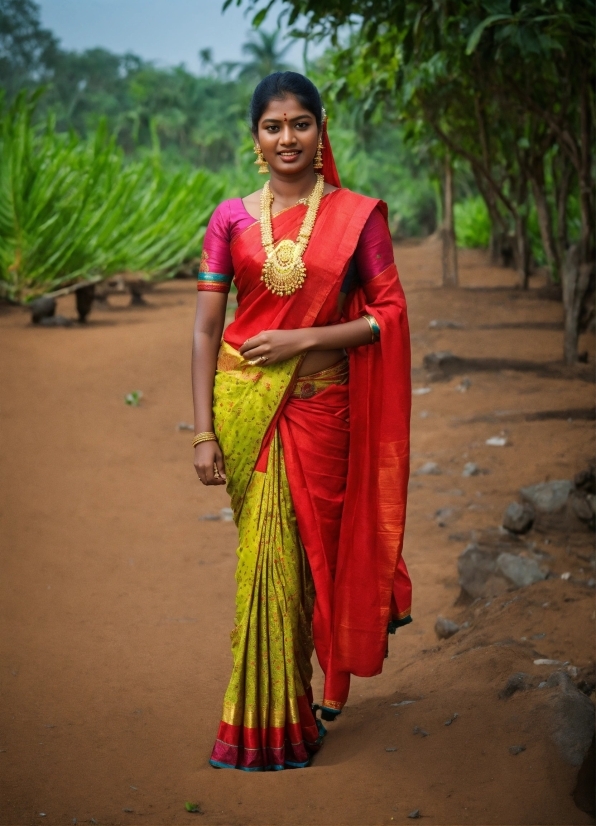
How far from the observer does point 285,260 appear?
263 cm

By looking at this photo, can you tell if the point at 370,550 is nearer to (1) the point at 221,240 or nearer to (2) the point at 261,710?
(2) the point at 261,710

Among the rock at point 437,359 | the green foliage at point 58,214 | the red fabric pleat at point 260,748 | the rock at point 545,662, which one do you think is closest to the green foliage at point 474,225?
the green foliage at point 58,214

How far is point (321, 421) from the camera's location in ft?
8.98

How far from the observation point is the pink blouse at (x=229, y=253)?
2682mm

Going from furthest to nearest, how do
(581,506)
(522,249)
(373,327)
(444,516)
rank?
(522,249) → (444,516) → (581,506) → (373,327)

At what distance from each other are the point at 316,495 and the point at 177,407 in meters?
5.21

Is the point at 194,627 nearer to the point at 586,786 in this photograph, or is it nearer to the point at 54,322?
the point at 586,786

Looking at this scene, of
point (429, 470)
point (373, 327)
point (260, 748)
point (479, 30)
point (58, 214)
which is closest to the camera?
point (373, 327)

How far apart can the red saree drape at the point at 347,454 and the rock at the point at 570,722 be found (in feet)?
1.70

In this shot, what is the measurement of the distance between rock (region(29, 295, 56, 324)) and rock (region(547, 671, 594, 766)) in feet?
28.5

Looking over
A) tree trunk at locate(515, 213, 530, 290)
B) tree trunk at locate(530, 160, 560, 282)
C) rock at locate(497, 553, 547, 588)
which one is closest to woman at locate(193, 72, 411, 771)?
rock at locate(497, 553, 547, 588)

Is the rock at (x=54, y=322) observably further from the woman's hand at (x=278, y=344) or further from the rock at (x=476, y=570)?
the woman's hand at (x=278, y=344)

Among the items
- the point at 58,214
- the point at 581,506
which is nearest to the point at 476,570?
the point at 581,506

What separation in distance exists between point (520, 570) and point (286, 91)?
2.52m
